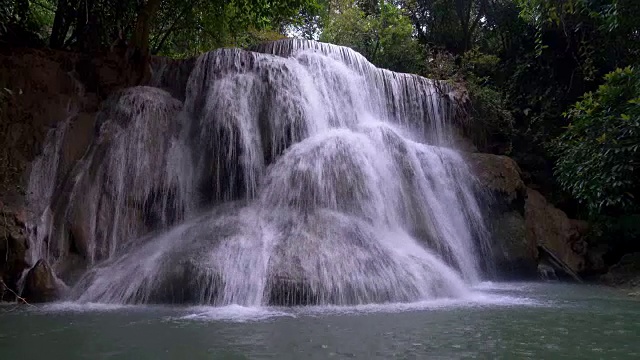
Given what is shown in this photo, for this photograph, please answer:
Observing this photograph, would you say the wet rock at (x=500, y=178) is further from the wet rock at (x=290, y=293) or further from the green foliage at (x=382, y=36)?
the green foliage at (x=382, y=36)

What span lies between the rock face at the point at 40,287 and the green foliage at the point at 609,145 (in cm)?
906

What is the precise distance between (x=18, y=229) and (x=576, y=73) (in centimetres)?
1342

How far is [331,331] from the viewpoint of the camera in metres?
5.33

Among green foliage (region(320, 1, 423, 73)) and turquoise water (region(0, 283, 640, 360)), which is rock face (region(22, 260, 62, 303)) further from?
green foliage (region(320, 1, 423, 73))

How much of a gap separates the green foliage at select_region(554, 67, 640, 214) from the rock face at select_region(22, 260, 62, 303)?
906cm

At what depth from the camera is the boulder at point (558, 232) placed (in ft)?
40.5

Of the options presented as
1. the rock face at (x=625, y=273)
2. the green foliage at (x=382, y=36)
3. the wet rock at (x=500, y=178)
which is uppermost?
the green foliage at (x=382, y=36)

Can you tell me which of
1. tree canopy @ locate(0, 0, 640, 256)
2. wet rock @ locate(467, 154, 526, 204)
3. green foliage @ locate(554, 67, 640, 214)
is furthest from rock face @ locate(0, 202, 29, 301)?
green foliage @ locate(554, 67, 640, 214)

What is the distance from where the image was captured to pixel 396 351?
4.49m

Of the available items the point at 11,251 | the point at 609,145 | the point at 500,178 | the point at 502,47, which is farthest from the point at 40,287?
the point at 502,47

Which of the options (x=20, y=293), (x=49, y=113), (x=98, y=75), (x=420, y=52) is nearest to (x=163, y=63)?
(x=98, y=75)

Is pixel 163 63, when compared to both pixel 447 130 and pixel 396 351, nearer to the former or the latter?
pixel 447 130

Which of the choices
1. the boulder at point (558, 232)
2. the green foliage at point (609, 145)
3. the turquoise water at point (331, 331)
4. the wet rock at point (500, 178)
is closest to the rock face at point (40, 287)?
the turquoise water at point (331, 331)

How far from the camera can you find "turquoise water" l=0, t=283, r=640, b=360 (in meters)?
4.48
